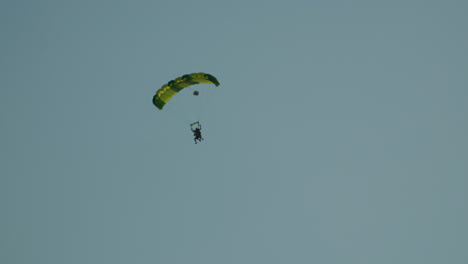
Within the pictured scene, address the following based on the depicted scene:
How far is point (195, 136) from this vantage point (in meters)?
71.3

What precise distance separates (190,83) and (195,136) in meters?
4.49

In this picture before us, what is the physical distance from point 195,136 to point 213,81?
17.8 feet

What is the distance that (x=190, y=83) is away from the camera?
69938mm

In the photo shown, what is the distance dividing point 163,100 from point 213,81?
5481 mm

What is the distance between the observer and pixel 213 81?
68438mm

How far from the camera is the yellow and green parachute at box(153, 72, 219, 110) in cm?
6862

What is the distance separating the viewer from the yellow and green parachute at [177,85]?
68.6 metres

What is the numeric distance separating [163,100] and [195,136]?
3993 mm

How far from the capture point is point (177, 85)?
230ft

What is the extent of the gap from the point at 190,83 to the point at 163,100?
318 centimetres
